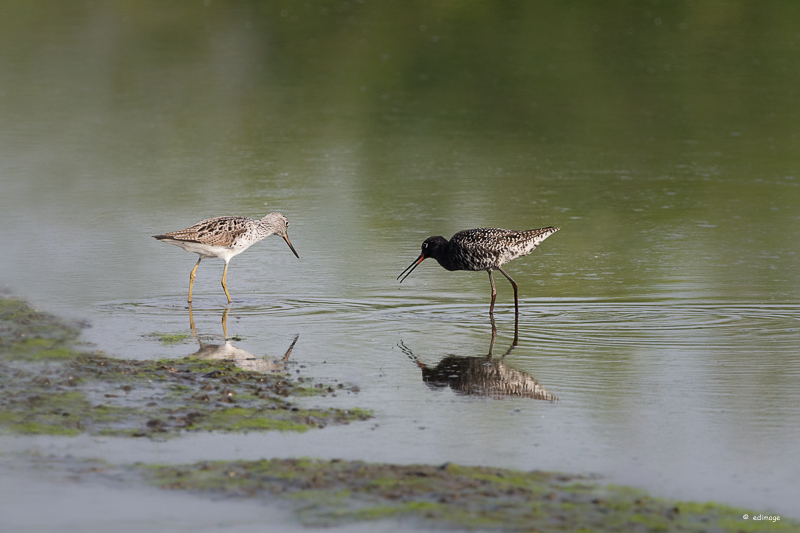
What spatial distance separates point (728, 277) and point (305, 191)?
7.89 m

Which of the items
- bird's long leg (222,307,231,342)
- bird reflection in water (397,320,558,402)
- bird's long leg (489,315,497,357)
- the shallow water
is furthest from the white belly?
bird reflection in water (397,320,558,402)

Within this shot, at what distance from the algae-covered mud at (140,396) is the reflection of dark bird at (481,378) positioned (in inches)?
39.5

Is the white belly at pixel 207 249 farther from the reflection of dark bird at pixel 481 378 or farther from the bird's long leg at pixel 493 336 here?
the reflection of dark bird at pixel 481 378

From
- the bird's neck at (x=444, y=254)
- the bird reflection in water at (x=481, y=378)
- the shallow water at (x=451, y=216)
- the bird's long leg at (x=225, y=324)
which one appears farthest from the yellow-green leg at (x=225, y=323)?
the bird's neck at (x=444, y=254)

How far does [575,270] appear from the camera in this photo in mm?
14383

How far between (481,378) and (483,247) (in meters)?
3.32

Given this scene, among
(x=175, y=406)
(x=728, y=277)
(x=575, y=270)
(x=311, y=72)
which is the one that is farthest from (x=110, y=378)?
(x=311, y=72)

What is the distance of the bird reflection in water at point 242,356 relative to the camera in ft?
32.1

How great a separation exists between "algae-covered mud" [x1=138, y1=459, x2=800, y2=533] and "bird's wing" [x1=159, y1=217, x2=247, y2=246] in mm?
5934

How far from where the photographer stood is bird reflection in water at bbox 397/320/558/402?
30.7ft

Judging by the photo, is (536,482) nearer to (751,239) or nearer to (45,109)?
(751,239)

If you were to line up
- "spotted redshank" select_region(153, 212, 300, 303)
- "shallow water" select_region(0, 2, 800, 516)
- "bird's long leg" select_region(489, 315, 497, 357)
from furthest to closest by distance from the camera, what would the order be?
"spotted redshank" select_region(153, 212, 300, 303)
"bird's long leg" select_region(489, 315, 497, 357)
"shallow water" select_region(0, 2, 800, 516)

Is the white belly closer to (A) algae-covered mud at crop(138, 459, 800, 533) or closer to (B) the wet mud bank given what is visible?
(B) the wet mud bank

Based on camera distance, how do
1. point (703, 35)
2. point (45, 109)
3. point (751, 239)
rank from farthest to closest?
point (703, 35) < point (45, 109) < point (751, 239)
